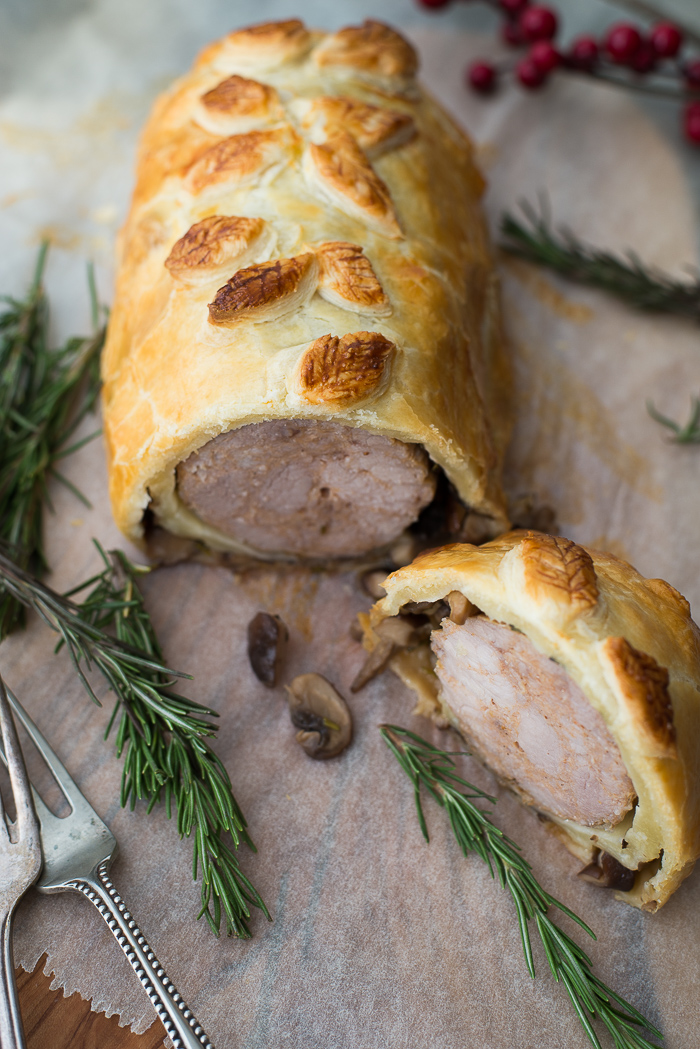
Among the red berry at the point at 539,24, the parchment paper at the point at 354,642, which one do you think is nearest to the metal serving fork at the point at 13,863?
the parchment paper at the point at 354,642

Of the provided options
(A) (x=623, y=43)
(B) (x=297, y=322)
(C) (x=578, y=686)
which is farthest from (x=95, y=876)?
(A) (x=623, y=43)

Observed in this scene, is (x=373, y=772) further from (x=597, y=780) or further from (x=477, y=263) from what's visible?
(x=477, y=263)

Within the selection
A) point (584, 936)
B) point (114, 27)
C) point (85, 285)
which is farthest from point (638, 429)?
point (114, 27)

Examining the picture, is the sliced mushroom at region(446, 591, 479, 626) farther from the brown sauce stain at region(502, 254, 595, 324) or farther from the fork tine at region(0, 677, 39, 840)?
the brown sauce stain at region(502, 254, 595, 324)

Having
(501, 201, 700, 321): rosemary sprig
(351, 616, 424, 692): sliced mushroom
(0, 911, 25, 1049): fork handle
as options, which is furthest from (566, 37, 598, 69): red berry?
(0, 911, 25, 1049): fork handle

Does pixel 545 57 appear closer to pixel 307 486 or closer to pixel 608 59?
pixel 608 59

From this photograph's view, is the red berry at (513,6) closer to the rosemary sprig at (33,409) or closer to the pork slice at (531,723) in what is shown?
the rosemary sprig at (33,409)
